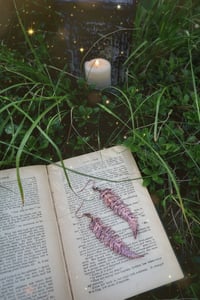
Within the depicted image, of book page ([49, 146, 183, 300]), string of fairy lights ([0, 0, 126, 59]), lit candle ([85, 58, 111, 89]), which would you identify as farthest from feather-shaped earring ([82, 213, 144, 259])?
string of fairy lights ([0, 0, 126, 59])

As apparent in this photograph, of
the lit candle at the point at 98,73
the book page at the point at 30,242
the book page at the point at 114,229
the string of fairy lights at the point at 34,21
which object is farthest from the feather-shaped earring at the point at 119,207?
the string of fairy lights at the point at 34,21

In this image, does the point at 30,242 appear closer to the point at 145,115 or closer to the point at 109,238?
the point at 109,238

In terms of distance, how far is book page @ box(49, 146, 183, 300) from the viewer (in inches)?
24.2

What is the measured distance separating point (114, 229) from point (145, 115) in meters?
0.31

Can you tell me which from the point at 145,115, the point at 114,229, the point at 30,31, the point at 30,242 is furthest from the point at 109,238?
the point at 30,31

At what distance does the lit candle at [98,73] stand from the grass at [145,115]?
3 centimetres

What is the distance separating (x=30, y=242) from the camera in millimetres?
646

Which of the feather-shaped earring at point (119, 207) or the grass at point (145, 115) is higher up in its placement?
the grass at point (145, 115)

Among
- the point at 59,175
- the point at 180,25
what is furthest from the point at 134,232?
the point at 180,25

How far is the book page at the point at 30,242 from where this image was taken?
605mm

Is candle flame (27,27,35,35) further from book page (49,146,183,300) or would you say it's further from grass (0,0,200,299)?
book page (49,146,183,300)

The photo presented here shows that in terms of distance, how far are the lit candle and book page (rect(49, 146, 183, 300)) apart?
0.20m

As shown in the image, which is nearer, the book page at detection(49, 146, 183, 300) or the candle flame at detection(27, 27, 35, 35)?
the book page at detection(49, 146, 183, 300)

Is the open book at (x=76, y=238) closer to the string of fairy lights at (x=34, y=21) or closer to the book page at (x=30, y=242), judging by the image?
the book page at (x=30, y=242)
